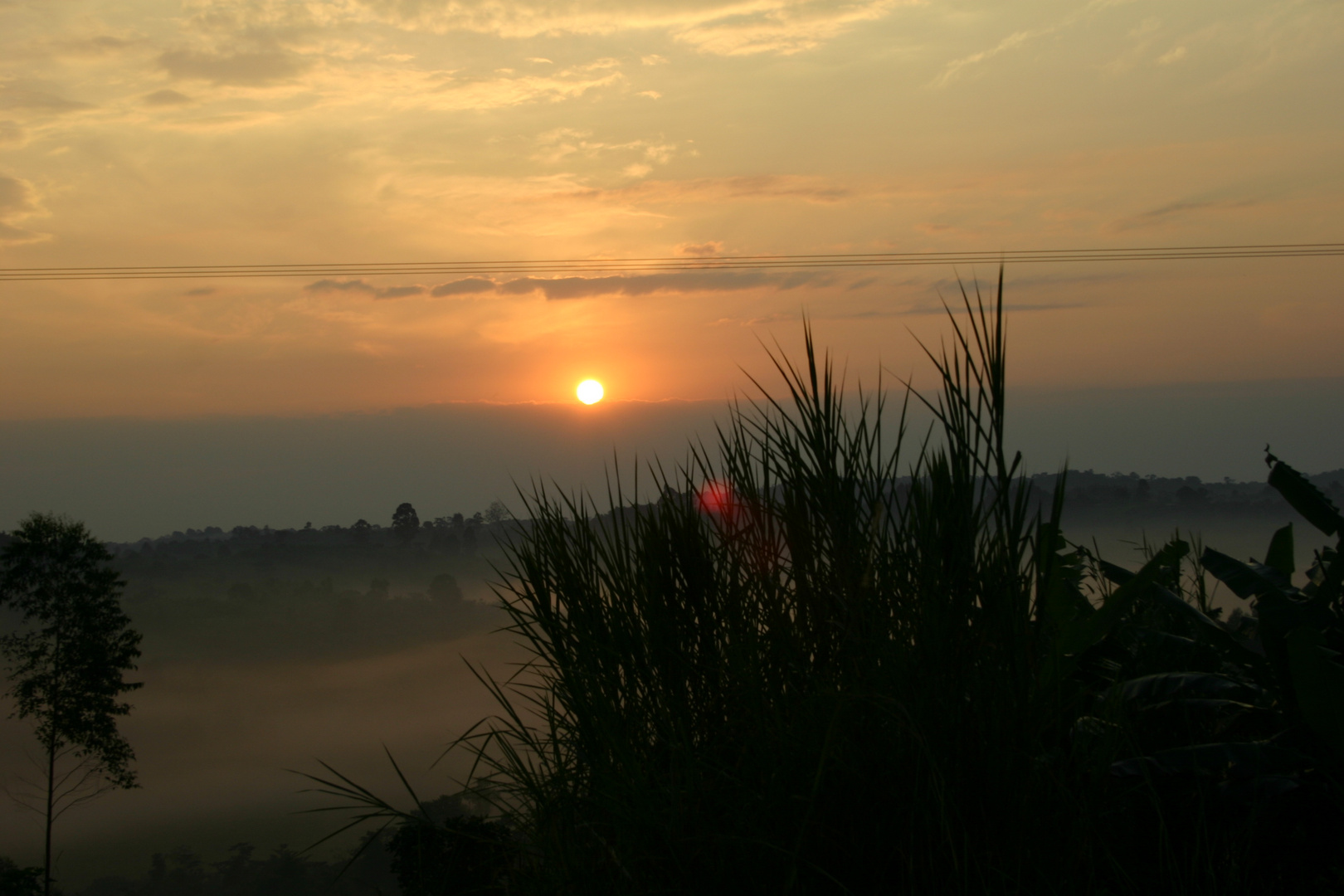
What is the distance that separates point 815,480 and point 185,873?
90391 mm

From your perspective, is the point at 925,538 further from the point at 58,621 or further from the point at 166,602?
the point at 166,602

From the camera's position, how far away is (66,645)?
3139cm

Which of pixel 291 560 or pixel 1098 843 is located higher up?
pixel 1098 843

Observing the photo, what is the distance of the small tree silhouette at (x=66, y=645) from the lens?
3042 cm

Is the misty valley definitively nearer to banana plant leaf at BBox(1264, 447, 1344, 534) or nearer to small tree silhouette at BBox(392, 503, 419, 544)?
banana plant leaf at BBox(1264, 447, 1344, 534)

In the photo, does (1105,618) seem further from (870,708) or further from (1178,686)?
(870,708)


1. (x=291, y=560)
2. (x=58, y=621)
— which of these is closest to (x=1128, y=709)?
(x=58, y=621)

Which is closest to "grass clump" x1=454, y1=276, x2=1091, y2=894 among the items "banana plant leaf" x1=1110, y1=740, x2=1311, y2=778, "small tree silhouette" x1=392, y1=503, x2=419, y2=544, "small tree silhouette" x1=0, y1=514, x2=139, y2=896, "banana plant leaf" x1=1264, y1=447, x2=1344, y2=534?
"banana plant leaf" x1=1110, y1=740, x2=1311, y2=778

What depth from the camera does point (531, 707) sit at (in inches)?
149

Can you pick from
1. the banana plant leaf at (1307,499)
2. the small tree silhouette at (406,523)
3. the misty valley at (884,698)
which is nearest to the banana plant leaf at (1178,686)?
the misty valley at (884,698)

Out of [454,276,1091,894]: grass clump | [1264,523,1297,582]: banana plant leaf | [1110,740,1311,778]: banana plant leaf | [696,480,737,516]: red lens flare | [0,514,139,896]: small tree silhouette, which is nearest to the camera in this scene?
[454,276,1091,894]: grass clump

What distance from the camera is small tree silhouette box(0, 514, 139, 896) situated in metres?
30.4

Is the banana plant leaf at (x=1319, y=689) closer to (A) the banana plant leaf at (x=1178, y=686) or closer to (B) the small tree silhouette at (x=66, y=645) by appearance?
(A) the banana plant leaf at (x=1178, y=686)

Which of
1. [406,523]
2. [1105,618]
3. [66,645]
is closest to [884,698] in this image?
[1105,618]
